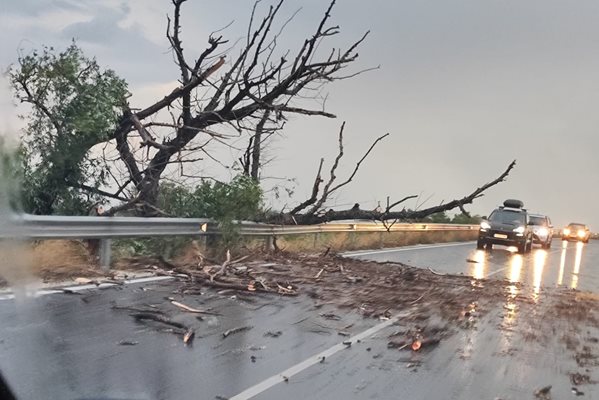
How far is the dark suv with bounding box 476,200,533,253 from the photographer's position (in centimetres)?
3094

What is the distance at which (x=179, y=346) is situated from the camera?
7305 millimetres

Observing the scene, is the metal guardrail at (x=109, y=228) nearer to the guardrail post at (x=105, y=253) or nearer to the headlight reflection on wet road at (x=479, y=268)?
the guardrail post at (x=105, y=253)

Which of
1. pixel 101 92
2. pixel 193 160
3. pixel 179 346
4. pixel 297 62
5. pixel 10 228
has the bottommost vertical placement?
pixel 179 346

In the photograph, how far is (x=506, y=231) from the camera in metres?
31.0

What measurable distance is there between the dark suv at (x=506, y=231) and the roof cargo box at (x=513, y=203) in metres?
3.66

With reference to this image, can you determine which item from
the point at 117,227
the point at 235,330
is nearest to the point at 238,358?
the point at 235,330

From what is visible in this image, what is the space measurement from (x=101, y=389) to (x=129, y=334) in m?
2.15

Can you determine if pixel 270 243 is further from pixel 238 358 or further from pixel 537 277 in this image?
pixel 238 358

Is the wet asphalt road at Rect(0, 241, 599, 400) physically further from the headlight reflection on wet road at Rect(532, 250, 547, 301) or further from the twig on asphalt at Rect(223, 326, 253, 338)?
the headlight reflection on wet road at Rect(532, 250, 547, 301)

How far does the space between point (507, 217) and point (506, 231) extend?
127 cm

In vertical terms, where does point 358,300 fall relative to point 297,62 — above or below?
below

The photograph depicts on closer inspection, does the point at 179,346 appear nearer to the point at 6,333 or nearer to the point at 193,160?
the point at 6,333

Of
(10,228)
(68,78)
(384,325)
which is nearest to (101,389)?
(10,228)

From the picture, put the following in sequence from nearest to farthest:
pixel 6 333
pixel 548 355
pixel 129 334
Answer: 1. pixel 6 333
2. pixel 129 334
3. pixel 548 355
